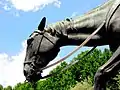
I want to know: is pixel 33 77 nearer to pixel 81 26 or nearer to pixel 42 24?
pixel 42 24

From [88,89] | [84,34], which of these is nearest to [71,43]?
[84,34]

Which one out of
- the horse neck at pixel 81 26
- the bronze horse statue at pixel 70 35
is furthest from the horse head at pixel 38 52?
the horse neck at pixel 81 26

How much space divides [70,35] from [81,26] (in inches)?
12.4

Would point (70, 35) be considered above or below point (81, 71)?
below

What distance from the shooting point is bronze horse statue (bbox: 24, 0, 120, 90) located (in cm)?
958

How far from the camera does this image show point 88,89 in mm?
68750

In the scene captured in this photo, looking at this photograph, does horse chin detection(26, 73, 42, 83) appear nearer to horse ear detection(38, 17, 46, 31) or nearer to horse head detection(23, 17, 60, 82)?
horse head detection(23, 17, 60, 82)

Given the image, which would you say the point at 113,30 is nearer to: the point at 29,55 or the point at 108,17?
the point at 108,17

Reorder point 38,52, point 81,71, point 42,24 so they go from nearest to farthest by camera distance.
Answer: point 38,52 → point 42,24 → point 81,71

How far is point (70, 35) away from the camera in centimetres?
1006

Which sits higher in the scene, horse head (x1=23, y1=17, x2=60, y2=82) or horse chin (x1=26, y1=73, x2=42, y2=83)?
horse head (x1=23, y1=17, x2=60, y2=82)

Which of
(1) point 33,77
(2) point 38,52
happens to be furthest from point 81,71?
(2) point 38,52

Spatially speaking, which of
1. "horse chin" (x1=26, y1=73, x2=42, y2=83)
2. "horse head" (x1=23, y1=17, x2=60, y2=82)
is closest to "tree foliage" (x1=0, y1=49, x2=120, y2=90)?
"horse chin" (x1=26, y1=73, x2=42, y2=83)

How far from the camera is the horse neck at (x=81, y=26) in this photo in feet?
32.2
